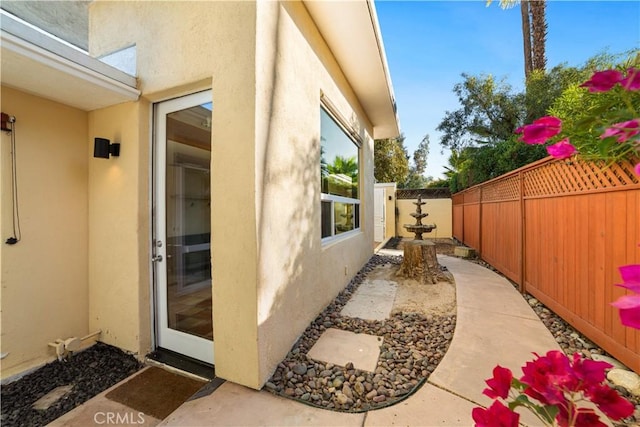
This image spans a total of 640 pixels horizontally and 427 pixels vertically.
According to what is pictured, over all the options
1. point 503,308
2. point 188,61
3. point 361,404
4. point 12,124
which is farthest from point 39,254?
point 503,308

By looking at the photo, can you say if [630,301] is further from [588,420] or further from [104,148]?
[104,148]

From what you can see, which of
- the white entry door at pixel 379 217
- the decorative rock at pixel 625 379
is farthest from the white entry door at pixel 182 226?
the white entry door at pixel 379 217

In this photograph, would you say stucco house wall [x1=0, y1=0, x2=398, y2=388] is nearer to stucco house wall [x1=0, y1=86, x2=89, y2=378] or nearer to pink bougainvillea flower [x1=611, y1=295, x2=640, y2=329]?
stucco house wall [x1=0, y1=86, x2=89, y2=378]

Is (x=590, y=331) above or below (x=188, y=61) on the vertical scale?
below

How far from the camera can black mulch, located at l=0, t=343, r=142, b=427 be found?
2.34 meters

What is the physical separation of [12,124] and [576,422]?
15.0 feet

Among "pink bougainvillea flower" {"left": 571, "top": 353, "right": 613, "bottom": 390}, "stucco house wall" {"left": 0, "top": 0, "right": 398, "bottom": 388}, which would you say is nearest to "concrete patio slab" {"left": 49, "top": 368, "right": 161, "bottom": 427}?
"stucco house wall" {"left": 0, "top": 0, "right": 398, "bottom": 388}

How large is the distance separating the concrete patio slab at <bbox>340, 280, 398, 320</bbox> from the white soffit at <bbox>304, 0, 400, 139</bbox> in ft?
12.2

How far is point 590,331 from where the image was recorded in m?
2.86

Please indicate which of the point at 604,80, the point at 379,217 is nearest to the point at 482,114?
the point at 379,217

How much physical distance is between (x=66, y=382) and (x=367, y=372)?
295 cm

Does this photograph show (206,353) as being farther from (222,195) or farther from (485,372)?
(485,372)

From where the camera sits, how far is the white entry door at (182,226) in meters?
2.99

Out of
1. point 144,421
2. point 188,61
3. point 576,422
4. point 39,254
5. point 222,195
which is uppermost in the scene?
point 188,61
